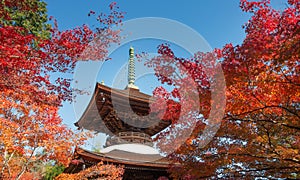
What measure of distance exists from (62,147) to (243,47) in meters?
6.39

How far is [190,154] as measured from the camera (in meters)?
6.70

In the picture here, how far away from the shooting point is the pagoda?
10743 millimetres

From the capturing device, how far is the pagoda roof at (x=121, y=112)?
11.8 meters

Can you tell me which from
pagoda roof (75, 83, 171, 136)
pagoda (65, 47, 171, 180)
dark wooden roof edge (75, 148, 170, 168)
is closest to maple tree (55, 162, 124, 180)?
dark wooden roof edge (75, 148, 170, 168)

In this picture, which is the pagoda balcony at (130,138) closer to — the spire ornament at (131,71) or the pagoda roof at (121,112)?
the pagoda roof at (121,112)

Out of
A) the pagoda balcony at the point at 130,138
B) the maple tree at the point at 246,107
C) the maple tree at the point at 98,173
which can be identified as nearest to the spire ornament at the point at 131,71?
the pagoda balcony at the point at 130,138

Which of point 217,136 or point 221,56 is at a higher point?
point 221,56

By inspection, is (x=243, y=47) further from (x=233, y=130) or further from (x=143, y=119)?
(x=143, y=119)

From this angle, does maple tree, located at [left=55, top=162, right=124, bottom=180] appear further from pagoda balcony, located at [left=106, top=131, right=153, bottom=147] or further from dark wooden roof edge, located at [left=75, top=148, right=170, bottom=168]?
pagoda balcony, located at [left=106, top=131, right=153, bottom=147]

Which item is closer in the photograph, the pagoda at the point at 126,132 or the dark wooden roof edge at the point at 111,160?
the dark wooden roof edge at the point at 111,160

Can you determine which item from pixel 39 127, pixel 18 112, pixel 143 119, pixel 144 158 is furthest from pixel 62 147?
pixel 143 119

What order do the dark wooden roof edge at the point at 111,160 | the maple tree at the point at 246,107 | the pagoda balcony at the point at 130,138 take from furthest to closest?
the pagoda balcony at the point at 130,138
the dark wooden roof edge at the point at 111,160
the maple tree at the point at 246,107

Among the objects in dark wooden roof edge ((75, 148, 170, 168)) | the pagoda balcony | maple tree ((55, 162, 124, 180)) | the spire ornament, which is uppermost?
the spire ornament

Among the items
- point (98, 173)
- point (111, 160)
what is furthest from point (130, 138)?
point (98, 173)
